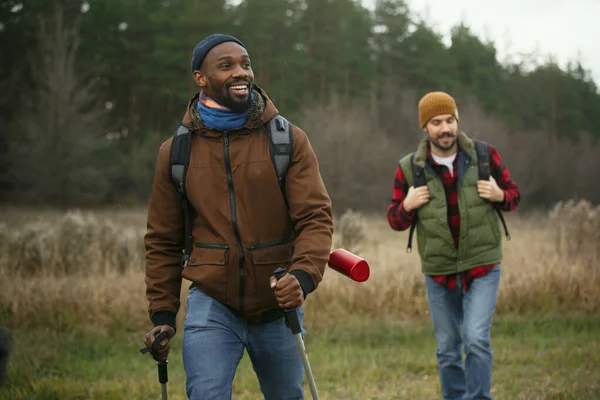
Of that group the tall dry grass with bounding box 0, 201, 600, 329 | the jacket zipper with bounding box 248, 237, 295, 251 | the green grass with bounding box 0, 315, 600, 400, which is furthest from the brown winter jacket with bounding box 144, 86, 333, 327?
the tall dry grass with bounding box 0, 201, 600, 329

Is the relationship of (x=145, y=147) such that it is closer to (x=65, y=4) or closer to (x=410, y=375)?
(x=65, y=4)

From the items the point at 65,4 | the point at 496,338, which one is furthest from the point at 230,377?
the point at 65,4

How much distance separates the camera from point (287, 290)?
291 cm

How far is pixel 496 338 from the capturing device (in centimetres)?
807

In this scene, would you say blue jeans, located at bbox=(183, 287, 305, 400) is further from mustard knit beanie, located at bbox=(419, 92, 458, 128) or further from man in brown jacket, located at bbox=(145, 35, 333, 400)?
mustard knit beanie, located at bbox=(419, 92, 458, 128)

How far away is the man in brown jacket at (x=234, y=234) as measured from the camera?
312 cm

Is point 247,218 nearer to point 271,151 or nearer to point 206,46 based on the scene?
point 271,151

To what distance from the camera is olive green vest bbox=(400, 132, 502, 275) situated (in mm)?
4867

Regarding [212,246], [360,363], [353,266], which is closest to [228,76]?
[212,246]

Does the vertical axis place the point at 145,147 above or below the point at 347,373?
above

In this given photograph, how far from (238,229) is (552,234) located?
33.2ft

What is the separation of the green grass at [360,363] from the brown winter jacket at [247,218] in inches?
120

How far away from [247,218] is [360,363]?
4.21 metres

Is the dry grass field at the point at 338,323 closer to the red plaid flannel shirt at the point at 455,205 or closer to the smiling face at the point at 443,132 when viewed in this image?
the red plaid flannel shirt at the point at 455,205
